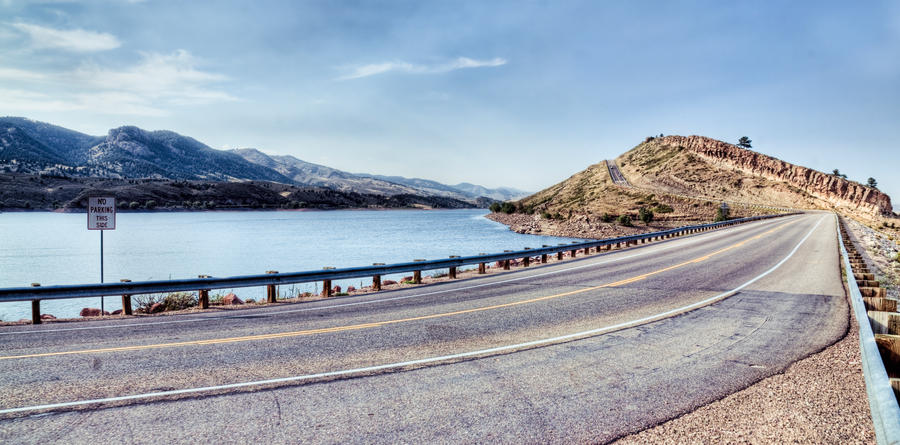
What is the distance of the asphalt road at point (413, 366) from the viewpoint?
4453mm

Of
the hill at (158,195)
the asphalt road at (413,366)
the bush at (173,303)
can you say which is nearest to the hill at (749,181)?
the asphalt road at (413,366)

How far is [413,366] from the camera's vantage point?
243 inches

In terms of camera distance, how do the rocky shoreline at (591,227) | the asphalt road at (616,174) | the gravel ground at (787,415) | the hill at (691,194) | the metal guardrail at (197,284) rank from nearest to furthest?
the gravel ground at (787,415) < the metal guardrail at (197,284) < the rocky shoreline at (591,227) < the hill at (691,194) < the asphalt road at (616,174)

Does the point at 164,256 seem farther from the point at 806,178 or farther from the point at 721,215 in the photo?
the point at 806,178

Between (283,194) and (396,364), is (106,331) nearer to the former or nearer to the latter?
(396,364)

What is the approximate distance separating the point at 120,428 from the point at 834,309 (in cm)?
1305

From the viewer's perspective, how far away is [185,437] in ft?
13.8

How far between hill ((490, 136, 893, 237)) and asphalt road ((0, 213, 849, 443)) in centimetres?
5159

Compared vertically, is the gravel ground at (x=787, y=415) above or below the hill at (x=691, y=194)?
below

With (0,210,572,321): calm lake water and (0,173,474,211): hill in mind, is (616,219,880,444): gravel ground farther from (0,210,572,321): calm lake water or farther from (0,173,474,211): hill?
(0,173,474,211): hill

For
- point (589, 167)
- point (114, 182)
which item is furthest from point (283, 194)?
point (589, 167)

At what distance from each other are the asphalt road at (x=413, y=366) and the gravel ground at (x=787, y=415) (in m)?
0.22

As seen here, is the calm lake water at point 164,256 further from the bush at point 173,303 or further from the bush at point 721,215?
the bush at point 721,215

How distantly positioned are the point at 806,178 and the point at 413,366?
115412 mm
